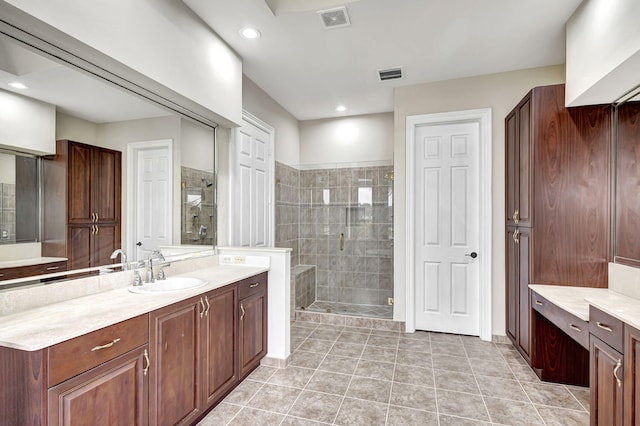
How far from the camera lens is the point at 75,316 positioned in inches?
54.0

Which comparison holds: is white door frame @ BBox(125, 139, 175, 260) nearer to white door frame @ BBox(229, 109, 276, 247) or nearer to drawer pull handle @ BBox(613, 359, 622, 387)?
white door frame @ BBox(229, 109, 276, 247)

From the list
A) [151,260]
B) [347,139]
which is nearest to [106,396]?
[151,260]

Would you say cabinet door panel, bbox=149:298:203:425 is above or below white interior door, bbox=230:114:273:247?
below

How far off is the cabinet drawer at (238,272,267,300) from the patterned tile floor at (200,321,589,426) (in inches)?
27.6

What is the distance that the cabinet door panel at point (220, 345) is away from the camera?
2.03 metres

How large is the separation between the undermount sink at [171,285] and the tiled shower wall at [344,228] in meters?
2.16

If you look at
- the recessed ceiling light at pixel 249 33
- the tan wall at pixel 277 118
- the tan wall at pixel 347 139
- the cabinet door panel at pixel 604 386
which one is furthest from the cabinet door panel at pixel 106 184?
the tan wall at pixel 347 139

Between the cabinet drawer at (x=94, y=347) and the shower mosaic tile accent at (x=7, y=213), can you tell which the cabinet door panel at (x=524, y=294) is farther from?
the shower mosaic tile accent at (x=7, y=213)

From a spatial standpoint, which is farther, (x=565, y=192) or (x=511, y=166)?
(x=511, y=166)

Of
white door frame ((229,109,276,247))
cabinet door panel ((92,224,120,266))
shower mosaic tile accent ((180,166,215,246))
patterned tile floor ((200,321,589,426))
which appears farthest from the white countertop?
white door frame ((229,109,276,247))

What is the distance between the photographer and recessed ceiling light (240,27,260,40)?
2.49 m

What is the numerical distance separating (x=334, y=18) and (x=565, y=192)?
2240mm

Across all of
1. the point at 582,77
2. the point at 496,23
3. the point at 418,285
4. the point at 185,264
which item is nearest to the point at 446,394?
the point at 418,285

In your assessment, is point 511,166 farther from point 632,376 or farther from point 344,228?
point 344,228
